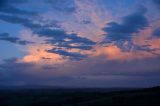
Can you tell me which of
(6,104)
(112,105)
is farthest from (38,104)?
(112,105)

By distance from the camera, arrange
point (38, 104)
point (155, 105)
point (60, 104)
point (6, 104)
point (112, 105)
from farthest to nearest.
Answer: point (6, 104), point (38, 104), point (60, 104), point (112, 105), point (155, 105)

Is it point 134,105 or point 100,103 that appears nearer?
point 134,105

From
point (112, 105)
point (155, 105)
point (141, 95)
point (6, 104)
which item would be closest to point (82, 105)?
point (112, 105)

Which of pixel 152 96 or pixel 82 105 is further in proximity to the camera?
pixel 82 105

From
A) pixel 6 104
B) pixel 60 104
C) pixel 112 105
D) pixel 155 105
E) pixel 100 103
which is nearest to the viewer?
pixel 155 105

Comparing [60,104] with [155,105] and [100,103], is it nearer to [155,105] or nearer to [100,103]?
[100,103]

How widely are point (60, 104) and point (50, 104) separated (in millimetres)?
4612

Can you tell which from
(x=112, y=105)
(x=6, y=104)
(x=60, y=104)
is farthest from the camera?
(x=6, y=104)

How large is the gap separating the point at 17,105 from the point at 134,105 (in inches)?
1944

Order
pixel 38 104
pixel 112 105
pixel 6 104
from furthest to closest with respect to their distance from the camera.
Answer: pixel 6 104 < pixel 38 104 < pixel 112 105

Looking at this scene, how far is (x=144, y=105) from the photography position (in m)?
64.4

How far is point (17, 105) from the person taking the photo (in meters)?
103

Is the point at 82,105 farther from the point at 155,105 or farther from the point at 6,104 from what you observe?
the point at 6,104

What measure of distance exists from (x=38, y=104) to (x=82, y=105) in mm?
25494
